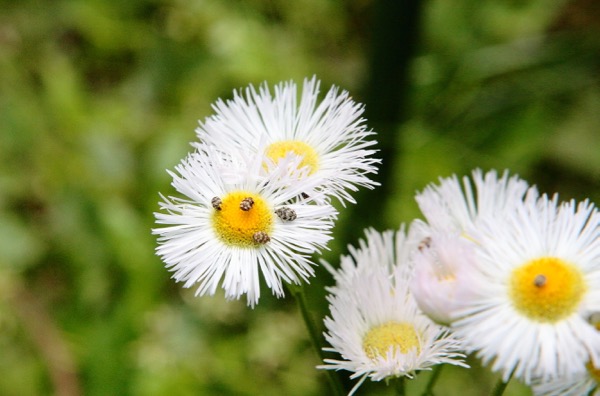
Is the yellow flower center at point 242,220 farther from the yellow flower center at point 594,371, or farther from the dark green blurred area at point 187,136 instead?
the dark green blurred area at point 187,136

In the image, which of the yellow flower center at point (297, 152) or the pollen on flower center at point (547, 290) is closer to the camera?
the pollen on flower center at point (547, 290)

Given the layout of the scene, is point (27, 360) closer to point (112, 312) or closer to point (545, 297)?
point (112, 312)

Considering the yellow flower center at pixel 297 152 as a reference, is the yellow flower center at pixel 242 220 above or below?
below

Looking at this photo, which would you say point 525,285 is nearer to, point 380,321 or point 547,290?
point 547,290

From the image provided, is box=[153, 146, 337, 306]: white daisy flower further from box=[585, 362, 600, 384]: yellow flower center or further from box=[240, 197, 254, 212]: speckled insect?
box=[585, 362, 600, 384]: yellow flower center

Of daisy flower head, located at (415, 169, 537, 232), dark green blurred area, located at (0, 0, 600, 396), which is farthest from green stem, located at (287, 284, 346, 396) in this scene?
dark green blurred area, located at (0, 0, 600, 396)

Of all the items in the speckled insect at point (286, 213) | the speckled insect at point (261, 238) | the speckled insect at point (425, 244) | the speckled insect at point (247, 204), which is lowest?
the speckled insect at point (425, 244)

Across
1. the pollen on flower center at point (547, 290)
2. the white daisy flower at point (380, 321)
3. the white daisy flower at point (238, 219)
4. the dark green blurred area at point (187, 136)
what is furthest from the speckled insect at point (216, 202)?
the dark green blurred area at point (187, 136)
